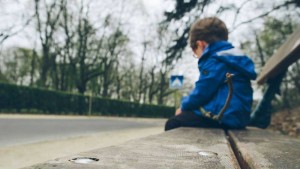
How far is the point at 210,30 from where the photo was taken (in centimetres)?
276

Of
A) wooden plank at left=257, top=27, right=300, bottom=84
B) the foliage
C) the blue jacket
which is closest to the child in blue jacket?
the blue jacket

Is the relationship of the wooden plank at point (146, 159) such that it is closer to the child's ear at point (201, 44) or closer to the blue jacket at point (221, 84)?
the blue jacket at point (221, 84)

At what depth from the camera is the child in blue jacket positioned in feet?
8.54

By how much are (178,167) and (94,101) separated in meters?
28.0

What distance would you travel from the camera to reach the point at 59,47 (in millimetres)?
33344

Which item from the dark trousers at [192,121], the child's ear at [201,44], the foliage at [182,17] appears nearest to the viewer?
the dark trousers at [192,121]

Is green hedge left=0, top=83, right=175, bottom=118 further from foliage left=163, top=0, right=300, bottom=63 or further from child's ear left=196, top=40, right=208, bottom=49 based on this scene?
child's ear left=196, top=40, right=208, bottom=49

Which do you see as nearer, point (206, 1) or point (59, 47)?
point (206, 1)

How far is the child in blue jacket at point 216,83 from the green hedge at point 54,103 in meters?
17.0

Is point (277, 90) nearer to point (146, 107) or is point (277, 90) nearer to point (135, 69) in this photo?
point (146, 107)

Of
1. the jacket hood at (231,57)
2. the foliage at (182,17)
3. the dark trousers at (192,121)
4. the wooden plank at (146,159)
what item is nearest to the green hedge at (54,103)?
the foliage at (182,17)

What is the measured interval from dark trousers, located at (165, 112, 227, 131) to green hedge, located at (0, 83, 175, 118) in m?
16.8

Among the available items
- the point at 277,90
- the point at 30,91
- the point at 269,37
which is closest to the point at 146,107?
the point at 269,37

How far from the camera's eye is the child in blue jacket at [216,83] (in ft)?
8.54
